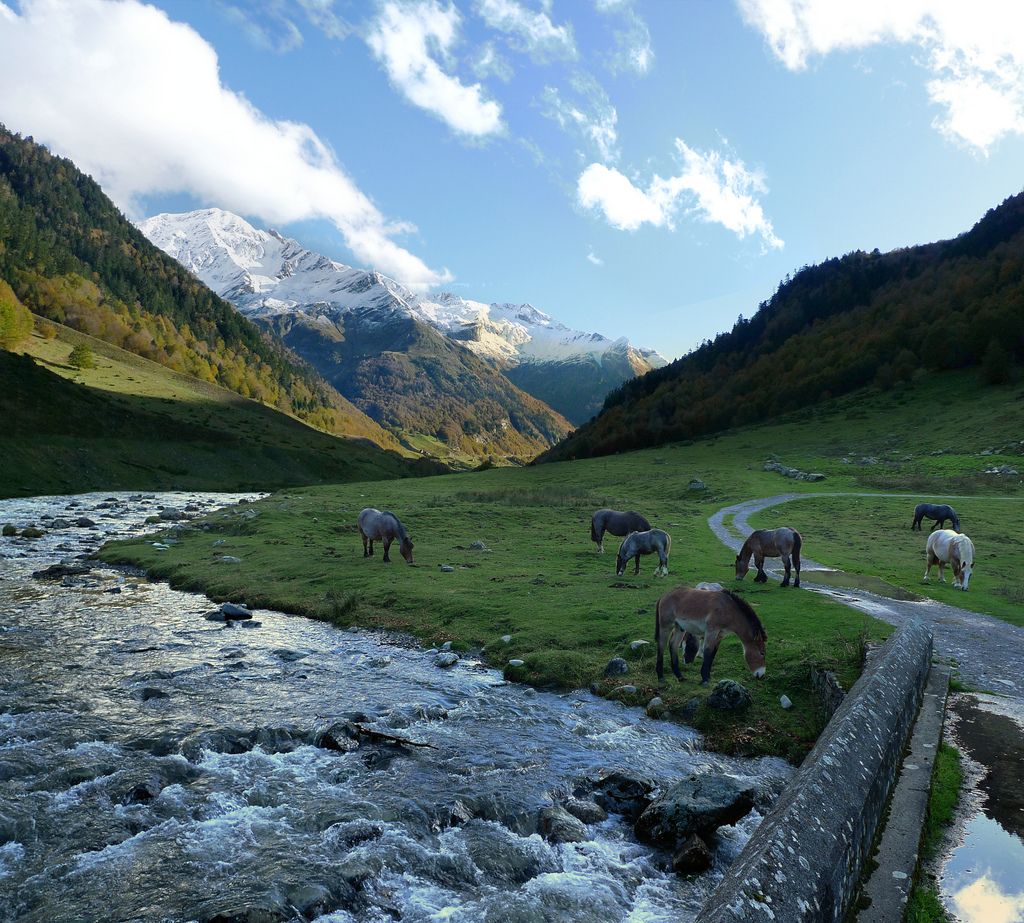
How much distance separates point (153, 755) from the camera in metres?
10.9

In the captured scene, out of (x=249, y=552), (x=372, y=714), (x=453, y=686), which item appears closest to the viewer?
(x=372, y=714)

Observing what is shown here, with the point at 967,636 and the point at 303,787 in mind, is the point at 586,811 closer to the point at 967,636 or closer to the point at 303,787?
the point at 303,787

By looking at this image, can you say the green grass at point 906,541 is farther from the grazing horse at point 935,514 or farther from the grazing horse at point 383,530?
the grazing horse at point 383,530

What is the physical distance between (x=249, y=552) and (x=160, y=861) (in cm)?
2729

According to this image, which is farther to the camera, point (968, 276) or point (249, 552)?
point (968, 276)

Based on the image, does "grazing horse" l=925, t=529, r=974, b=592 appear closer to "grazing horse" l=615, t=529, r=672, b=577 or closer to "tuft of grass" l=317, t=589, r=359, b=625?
"grazing horse" l=615, t=529, r=672, b=577

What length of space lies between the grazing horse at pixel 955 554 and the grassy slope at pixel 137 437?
77818 mm

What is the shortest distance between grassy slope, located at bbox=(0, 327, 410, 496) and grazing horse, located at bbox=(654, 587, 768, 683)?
7184 centimetres

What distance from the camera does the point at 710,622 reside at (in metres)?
13.9

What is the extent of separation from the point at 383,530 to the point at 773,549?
1906 cm

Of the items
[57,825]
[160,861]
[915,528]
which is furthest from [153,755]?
[915,528]

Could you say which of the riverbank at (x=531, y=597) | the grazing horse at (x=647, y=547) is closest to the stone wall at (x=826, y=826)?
the riverbank at (x=531, y=597)

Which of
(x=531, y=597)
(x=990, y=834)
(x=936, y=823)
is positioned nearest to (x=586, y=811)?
(x=936, y=823)

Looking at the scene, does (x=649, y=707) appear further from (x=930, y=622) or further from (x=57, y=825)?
(x=930, y=622)
